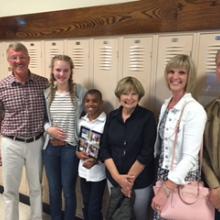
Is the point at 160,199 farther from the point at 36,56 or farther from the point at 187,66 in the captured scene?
the point at 36,56

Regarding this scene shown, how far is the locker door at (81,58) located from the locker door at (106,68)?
74 mm

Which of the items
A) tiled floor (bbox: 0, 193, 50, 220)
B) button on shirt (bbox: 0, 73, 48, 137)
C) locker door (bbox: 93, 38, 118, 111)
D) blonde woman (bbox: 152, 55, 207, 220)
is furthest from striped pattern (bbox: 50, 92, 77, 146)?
tiled floor (bbox: 0, 193, 50, 220)

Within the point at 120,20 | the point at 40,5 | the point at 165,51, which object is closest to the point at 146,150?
the point at 165,51

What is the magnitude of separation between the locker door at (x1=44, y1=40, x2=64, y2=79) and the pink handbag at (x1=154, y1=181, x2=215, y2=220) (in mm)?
1542

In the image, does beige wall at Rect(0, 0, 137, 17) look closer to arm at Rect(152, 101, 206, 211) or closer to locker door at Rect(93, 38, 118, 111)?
locker door at Rect(93, 38, 118, 111)

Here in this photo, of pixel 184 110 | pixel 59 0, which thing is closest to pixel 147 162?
pixel 184 110

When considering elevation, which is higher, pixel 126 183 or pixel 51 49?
pixel 51 49

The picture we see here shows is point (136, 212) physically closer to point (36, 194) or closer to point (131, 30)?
point (36, 194)

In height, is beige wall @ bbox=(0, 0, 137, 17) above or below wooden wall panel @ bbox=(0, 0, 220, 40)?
above

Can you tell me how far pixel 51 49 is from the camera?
2.45 meters

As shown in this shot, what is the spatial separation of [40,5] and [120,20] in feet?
3.15

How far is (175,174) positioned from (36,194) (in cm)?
131

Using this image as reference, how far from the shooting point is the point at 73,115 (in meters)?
2.06

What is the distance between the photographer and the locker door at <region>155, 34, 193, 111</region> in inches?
69.4
